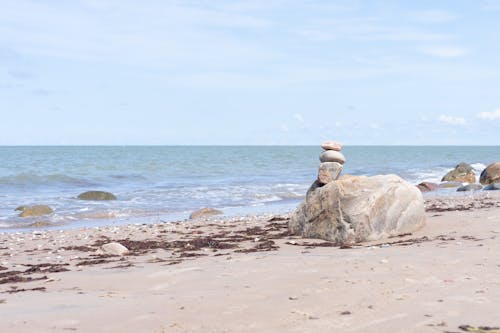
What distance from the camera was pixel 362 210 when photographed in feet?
39.1

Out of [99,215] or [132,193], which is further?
[132,193]

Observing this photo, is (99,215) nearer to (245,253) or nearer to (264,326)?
(245,253)

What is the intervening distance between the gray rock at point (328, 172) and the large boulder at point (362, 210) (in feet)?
1.74

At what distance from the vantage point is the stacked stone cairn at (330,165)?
44.6 feet

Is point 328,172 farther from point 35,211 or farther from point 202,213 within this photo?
point 35,211

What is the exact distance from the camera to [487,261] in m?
8.39

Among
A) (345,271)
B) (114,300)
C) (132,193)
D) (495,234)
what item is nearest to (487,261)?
(345,271)

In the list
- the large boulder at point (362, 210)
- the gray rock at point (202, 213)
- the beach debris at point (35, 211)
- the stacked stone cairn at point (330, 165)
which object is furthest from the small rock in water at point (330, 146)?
the beach debris at point (35, 211)

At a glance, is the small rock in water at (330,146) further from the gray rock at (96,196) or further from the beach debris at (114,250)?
the gray rock at (96,196)

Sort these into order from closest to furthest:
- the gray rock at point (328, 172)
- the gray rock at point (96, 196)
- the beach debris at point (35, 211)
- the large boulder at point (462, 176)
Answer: the gray rock at point (328, 172) → the beach debris at point (35, 211) → the gray rock at point (96, 196) → the large boulder at point (462, 176)

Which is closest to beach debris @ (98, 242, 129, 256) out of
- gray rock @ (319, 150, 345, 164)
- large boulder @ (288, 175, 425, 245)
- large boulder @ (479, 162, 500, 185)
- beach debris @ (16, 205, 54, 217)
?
large boulder @ (288, 175, 425, 245)

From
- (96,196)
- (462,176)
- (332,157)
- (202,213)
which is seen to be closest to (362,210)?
(332,157)

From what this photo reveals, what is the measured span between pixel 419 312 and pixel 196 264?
4479 mm

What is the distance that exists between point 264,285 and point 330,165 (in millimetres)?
6614
